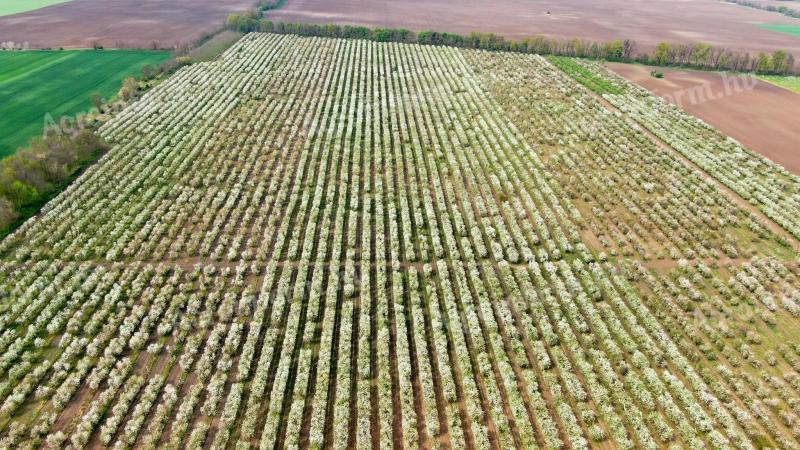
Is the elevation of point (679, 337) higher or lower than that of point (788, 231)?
A: lower

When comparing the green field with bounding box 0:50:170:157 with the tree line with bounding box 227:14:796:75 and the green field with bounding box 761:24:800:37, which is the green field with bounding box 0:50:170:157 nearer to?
the tree line with bounding box 227:14:796:75

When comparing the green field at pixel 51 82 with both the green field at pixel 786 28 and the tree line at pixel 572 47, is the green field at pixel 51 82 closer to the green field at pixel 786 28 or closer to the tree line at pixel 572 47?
the tree line at pixel 572 47

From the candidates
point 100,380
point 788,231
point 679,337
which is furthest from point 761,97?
point 100,380

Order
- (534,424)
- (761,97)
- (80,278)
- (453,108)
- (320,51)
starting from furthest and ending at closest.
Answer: (320,51) → (761,97) → (453,108) → (80,278) → (534,424)

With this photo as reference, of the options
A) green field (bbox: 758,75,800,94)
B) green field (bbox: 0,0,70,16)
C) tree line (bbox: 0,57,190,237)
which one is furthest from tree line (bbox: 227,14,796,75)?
green field (bbox: 0,0,70,16)

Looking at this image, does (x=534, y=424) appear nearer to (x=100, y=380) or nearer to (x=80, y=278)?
(x=100, y=380)
